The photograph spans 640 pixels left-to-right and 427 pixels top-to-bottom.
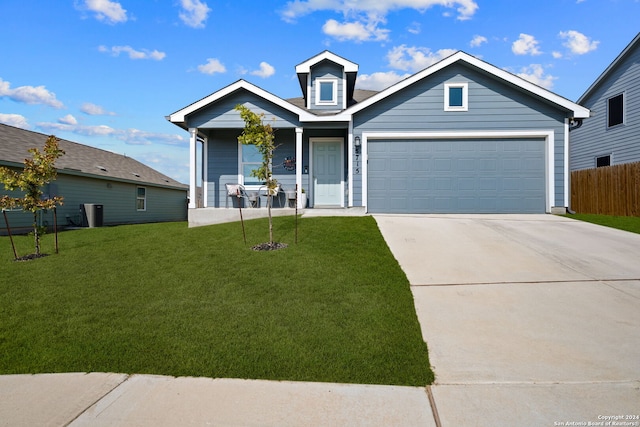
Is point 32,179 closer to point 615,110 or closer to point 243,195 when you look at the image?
point 243,195

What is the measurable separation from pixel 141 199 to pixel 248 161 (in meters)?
11.7

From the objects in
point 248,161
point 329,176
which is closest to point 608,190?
point 329,176

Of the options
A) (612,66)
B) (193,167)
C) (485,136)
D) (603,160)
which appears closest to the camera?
(485,136)

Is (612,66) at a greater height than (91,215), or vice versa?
(612,66)

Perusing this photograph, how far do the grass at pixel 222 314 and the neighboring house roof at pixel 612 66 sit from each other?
15.1 m

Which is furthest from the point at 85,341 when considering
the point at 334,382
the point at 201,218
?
the point at 201,218

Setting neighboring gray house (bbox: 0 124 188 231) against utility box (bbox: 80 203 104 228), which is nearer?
neighboring gray house (bbox: 0 124 188 231)

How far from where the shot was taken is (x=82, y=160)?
18734 mm

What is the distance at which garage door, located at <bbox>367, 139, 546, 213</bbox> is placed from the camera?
1161 centimetres

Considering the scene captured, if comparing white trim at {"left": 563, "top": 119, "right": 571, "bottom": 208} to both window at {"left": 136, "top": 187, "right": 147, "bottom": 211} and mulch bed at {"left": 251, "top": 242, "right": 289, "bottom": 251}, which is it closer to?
mulch bed at {"left": 251, "top": 242, "right": 289, "bottom": 251}

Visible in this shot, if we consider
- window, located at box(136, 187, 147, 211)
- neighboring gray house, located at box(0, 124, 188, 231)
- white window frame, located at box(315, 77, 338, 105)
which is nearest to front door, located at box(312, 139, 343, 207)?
white window frame, located at box(315, 77, 338, 105)

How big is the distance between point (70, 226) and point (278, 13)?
12.6 m

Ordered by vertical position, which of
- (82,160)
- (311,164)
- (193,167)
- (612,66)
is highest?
(612,66)

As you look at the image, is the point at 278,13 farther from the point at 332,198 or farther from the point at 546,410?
the point at 546,410
